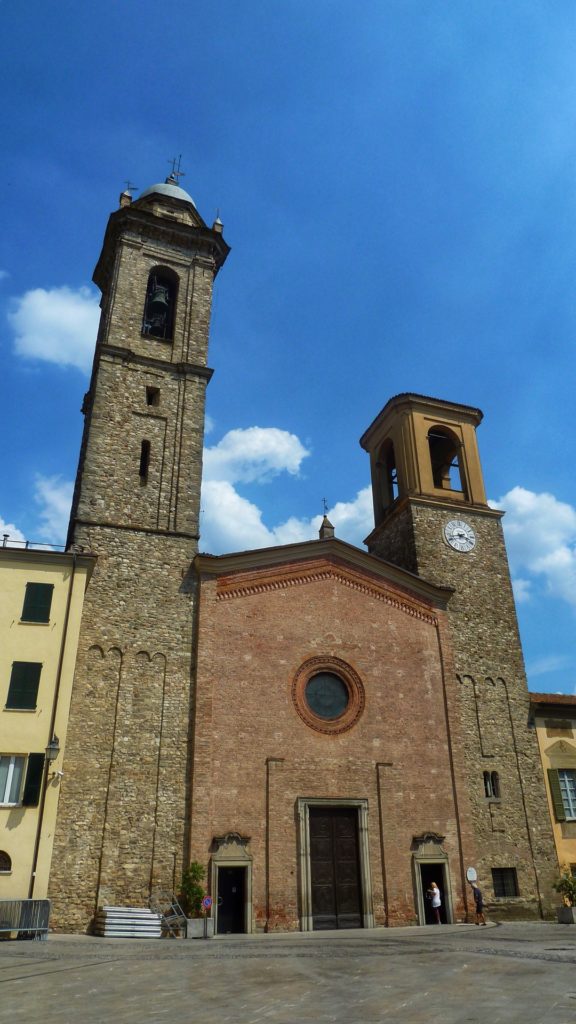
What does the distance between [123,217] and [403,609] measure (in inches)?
685

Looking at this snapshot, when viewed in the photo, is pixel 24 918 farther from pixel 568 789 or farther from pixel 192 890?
pixel 568 789

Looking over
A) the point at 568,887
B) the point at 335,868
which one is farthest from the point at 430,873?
the point at 568,887

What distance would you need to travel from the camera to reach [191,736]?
1864 centimetres

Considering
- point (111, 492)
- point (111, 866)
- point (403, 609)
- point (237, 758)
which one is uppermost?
point (111, 492)

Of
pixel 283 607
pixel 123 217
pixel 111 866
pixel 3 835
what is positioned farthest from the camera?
pixel 123 217

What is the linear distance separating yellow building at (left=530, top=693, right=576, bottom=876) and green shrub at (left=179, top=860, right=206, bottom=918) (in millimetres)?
11156

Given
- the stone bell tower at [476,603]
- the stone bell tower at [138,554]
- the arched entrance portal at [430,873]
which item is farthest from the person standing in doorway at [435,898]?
the stone bell tower at [138,554]

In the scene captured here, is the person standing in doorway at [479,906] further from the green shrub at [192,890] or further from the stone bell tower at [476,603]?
the green shrub at [192,890]

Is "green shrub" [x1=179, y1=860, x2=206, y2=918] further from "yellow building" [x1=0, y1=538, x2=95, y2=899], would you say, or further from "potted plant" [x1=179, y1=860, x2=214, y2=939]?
"yellow building" [x1=0, y1=538, x2=95, y2=899]

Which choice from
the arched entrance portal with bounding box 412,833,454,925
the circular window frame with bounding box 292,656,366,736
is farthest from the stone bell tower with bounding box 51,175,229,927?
the arched entrance portal with bounding box 412,833,454,925

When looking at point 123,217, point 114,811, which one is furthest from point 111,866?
point 123,217

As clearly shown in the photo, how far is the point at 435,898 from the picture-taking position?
61.8 ft

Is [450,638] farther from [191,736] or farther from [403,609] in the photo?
[191,736]

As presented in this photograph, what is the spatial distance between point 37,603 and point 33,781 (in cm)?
434
